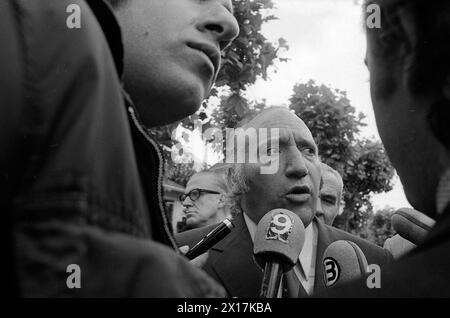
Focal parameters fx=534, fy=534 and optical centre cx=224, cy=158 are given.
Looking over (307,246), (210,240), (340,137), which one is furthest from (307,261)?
(340,137)

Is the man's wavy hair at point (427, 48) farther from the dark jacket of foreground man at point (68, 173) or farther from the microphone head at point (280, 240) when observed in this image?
the microphone head at point (280, 240)

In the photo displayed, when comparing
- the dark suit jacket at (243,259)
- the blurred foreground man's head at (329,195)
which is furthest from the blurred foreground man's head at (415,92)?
the blurred foreground man's head at (329,195)

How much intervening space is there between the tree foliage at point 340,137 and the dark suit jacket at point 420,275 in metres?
5.96

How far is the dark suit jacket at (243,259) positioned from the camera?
2.65 metres

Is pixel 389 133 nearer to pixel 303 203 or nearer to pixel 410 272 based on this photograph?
pixel 410 272

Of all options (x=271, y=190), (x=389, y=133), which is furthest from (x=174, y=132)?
(x=389, y=133)

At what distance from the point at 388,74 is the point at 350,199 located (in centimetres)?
937

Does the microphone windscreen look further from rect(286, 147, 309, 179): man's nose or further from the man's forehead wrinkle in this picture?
the man's forehead wrinkle

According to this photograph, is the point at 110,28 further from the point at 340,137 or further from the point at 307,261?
the point at 340,137

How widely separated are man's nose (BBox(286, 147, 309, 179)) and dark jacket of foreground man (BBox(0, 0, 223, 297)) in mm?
2314

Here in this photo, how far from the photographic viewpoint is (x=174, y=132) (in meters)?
5.79

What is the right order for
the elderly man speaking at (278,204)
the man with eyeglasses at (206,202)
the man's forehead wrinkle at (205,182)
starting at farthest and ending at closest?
the man's forehead wrinkle at (205,182), the man with eyeglasses at (206,202), the elderly man speaking at (278,204)

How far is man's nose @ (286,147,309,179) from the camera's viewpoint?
2.96 meters

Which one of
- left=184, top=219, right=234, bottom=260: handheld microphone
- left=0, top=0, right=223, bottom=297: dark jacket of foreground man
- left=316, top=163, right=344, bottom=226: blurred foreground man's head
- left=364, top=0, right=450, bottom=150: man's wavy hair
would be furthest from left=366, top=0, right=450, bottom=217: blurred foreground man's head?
left=316, top=163, right=344, bottom=226: blurred foreground man's head
